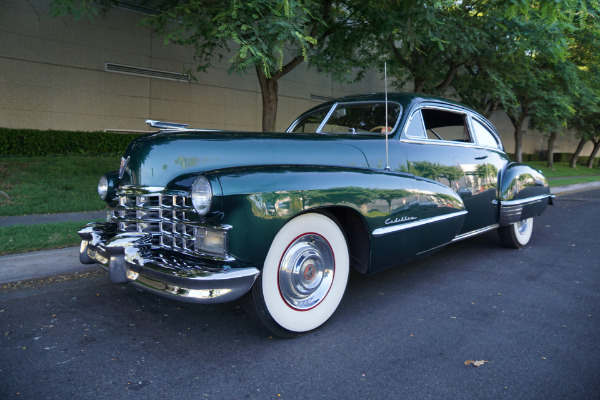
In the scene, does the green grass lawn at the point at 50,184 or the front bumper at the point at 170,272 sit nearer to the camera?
the front bumper at the point at 170,272

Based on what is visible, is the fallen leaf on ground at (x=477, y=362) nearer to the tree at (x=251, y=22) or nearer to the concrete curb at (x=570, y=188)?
the tree at (x=251, y=22)

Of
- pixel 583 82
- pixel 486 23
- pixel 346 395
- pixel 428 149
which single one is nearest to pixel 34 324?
pixel 346 395

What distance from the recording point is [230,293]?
2428 mm

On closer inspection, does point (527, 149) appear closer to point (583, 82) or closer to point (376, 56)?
point (583, 82)

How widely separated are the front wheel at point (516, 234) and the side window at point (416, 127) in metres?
2.22

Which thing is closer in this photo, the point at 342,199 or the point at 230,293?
the point at 230,293

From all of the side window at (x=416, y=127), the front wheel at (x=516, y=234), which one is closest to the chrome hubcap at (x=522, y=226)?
the front wheel at (x=516, y=234)

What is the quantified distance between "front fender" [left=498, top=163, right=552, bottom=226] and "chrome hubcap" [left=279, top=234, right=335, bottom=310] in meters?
2.88

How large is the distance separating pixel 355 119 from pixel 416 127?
1.90 ft

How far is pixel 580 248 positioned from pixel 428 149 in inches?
129

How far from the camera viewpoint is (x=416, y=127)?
4043 mm

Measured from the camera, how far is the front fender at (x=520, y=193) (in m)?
5.03

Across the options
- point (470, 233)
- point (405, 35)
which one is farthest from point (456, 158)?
point (405, 35)

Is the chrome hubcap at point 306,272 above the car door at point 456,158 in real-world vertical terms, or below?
below
